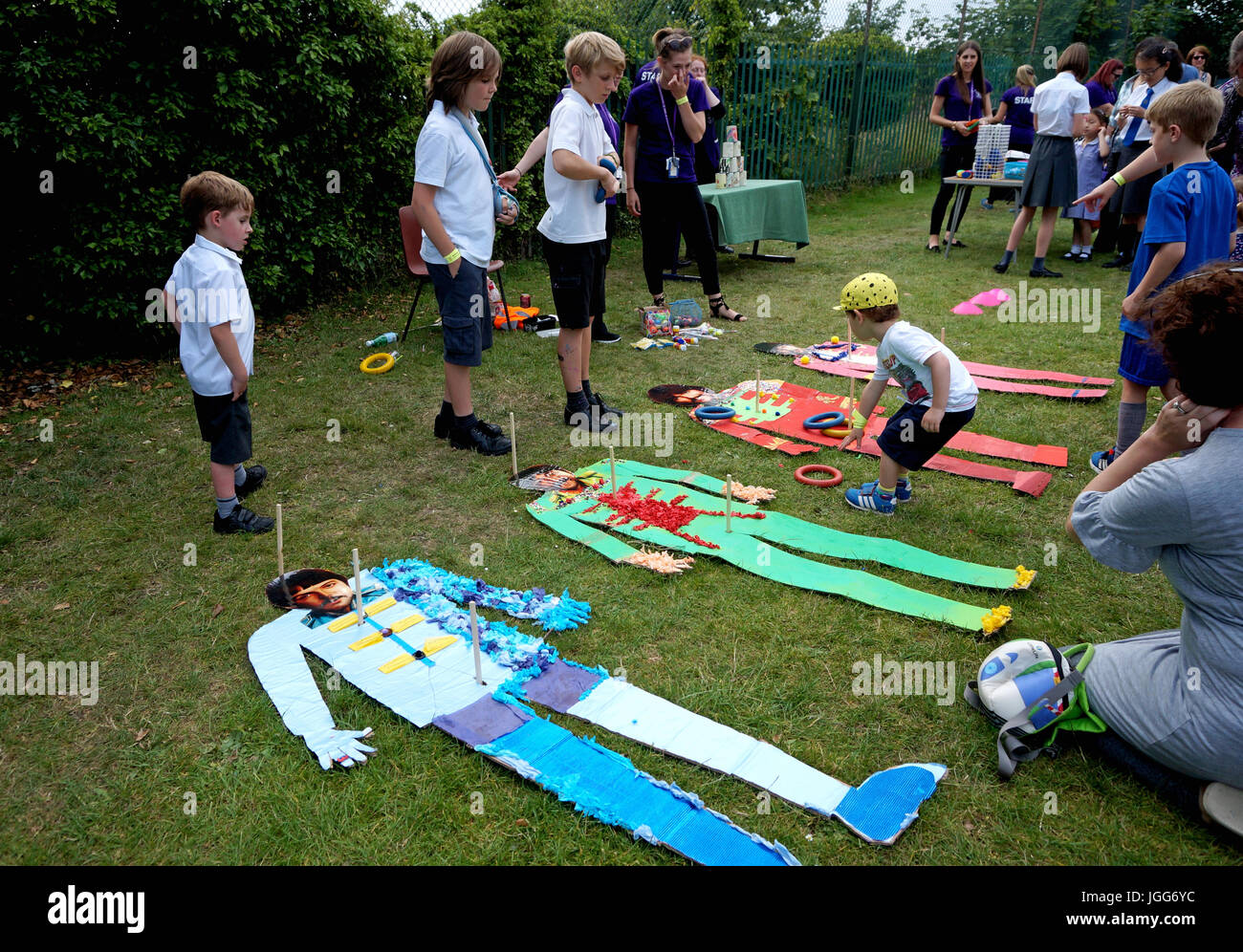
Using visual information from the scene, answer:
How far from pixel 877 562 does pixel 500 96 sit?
733 cm

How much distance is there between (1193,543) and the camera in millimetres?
2252

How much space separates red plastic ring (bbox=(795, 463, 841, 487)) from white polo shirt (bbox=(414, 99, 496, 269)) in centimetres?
219

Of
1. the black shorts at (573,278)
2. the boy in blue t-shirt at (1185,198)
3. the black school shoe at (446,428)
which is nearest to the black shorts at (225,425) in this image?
the black school shoe at (446,428)

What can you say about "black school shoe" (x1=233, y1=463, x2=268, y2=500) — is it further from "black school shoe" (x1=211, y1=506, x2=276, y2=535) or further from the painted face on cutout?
the painted face on cutout

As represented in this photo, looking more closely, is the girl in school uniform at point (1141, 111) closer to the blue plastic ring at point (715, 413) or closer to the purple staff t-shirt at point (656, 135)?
the purple staff t-shirt at point (656, 135)

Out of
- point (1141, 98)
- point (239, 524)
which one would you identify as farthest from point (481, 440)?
point (1141, 98)

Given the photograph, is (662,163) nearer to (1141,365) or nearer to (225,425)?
(1141,365)

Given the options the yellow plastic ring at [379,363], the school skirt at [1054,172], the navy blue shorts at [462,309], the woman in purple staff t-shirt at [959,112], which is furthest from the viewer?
the woman in purple staff t-shirt at [959,112]

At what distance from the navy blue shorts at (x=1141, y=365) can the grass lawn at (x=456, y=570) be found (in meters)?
0.63

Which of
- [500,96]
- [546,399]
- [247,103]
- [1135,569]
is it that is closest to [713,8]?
[500,96]

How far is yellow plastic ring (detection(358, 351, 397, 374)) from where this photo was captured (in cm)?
622

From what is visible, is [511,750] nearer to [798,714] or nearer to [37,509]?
[798,714]

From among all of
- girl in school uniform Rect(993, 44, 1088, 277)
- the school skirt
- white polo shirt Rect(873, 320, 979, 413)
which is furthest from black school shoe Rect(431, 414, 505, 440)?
the school skirt

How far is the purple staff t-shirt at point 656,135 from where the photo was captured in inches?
272
